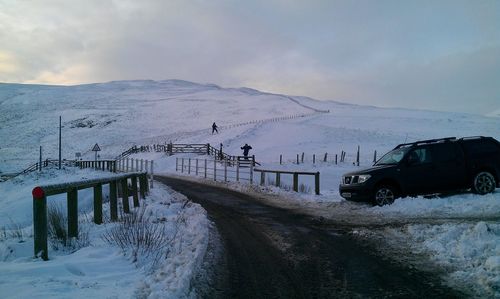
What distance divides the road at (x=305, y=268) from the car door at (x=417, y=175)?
383cm

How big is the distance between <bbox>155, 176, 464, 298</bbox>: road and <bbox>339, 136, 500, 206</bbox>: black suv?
125 inches

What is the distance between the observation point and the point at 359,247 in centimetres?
761

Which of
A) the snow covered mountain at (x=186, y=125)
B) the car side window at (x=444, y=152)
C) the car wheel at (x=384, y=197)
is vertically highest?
the snow covered mountain at (x=186, y=125)

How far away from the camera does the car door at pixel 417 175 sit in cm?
1251

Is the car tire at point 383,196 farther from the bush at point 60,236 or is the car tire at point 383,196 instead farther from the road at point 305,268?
the bush at point 60,236

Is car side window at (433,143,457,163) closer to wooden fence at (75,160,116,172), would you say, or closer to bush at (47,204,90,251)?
bush at (47,204,90,251)

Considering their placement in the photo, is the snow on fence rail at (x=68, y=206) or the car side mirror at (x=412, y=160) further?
the car side mirror at (x=412, y=160)

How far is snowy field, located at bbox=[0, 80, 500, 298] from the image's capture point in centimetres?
546

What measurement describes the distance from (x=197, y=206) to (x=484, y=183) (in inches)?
321

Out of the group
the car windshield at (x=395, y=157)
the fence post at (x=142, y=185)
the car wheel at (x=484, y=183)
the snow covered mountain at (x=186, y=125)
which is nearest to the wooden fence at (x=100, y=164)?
the snow covered mountain at (x=186, y=125)

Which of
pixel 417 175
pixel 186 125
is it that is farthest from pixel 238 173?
pixel 186 125

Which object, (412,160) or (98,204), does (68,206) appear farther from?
(412,160)

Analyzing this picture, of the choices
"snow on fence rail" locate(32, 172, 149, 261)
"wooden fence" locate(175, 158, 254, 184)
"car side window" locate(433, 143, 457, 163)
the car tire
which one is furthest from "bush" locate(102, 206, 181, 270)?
"wooden fence" locate(175, 158, 254, 184)

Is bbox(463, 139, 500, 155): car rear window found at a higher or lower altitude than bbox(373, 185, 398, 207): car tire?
higher
